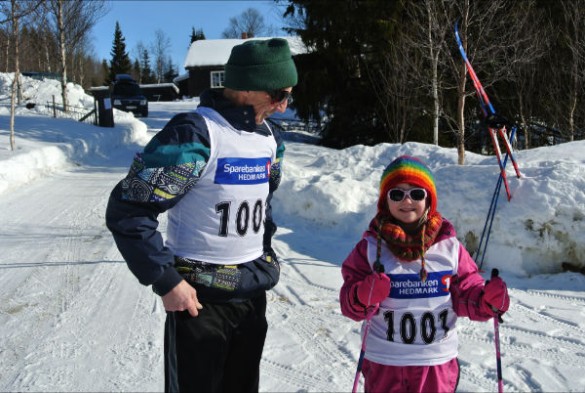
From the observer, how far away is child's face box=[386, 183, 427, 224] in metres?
2.21

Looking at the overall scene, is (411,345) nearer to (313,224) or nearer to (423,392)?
(423,392)

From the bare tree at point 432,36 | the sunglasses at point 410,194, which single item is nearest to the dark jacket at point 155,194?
the sunglasses at point 410,194

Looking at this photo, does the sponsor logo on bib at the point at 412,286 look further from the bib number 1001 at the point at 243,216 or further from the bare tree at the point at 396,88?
the bare tree at the point at 396,88

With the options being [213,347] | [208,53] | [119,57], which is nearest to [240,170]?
[213,347]

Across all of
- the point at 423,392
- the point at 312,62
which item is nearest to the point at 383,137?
the point at 312,62

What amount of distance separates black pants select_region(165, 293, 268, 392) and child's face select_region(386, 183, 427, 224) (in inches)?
29.9

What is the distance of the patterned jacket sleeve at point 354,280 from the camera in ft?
6.79

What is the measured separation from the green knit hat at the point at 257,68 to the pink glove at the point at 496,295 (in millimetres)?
1167

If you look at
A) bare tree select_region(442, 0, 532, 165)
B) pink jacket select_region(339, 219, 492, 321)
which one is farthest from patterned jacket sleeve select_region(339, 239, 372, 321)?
bare tree select_region(442, 0, 532, 165)

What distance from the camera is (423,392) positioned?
2.16 metres

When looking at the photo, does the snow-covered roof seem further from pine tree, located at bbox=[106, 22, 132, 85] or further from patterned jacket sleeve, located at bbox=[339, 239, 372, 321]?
patterned jacket sleeve, located at bbox=[339, 239, 372, 321]

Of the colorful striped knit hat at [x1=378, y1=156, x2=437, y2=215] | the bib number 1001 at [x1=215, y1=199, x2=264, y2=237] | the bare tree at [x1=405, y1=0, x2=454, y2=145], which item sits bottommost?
the bib number 1001 at [x1=215, y1=199, x2=264, y2=237]

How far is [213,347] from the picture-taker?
196cm

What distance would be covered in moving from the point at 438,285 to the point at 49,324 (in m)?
3.16
